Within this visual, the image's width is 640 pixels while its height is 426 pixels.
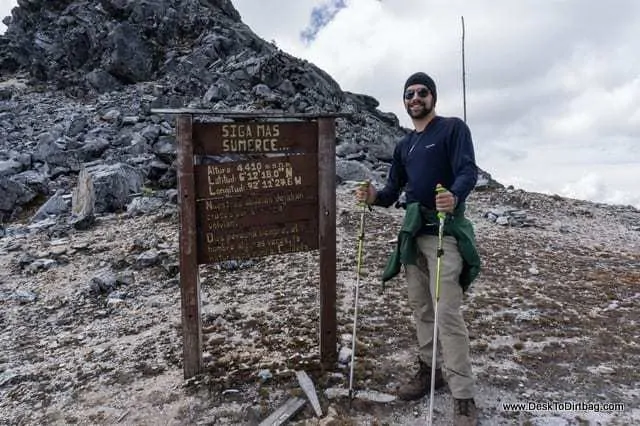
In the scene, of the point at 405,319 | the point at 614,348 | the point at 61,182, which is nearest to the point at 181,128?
the point at 405,319

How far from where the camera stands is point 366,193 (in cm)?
482

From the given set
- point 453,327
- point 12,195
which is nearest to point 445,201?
point 453,327

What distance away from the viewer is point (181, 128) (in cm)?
465

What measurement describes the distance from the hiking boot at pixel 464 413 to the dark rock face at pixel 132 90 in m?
12.5

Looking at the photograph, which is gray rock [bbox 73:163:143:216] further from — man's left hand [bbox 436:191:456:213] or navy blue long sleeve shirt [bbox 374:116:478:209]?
man's left hand [bbox 436:191:456:213]

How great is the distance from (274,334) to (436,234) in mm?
3021

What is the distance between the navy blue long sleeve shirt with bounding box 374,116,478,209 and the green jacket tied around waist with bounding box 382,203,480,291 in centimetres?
14

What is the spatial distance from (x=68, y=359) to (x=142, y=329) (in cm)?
104

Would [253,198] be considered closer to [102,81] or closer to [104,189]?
[104,189]

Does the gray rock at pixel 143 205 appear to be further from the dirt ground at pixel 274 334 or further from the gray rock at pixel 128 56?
the gray rock at pixel 128 56

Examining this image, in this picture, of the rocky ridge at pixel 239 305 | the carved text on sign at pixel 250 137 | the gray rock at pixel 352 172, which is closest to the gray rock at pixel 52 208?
the rocky ridge at pixel 239 305

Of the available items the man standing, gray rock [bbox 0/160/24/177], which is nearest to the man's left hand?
the man standing

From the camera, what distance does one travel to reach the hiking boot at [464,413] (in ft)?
13.0

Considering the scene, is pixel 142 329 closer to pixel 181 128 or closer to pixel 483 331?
pixel 181 128
